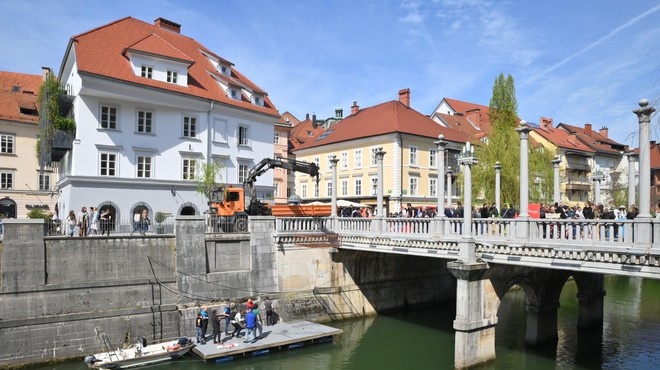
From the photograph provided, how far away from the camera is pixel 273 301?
83.5 ft

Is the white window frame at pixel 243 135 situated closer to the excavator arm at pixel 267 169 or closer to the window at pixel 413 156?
the excavator arm at pixel 267 169

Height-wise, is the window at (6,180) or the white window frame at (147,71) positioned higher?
the white window frame at (147,71)

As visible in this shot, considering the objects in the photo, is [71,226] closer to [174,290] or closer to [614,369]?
[174,290]

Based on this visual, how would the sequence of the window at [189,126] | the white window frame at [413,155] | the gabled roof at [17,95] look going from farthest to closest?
the white window frame at [413,155] < the gabled roof at [17,95] < the window at [189,126]

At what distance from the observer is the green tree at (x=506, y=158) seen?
37.7 m

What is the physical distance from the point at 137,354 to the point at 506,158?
29.7m

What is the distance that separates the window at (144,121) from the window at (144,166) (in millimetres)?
1779

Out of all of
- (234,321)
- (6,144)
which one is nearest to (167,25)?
(6,144)

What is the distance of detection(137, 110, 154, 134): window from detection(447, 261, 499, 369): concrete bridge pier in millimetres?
22613

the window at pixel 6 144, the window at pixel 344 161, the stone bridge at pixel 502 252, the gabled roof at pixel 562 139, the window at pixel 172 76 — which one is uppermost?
the window at pixel 172 76

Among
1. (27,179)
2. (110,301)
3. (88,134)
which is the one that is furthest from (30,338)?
(27,179)

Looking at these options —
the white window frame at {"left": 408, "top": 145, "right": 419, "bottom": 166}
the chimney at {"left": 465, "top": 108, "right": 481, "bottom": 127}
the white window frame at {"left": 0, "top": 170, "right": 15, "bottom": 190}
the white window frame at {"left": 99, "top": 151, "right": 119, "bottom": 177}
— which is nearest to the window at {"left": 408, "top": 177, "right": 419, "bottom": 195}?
the white window frame at {"left": 408, "top": 145, "right": 419, "bottom": 166}

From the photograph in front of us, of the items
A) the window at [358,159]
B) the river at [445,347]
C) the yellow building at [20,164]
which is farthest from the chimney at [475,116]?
the yellow building at [20,164]

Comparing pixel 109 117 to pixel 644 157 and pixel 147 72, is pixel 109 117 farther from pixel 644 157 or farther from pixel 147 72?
pixel 644 157
